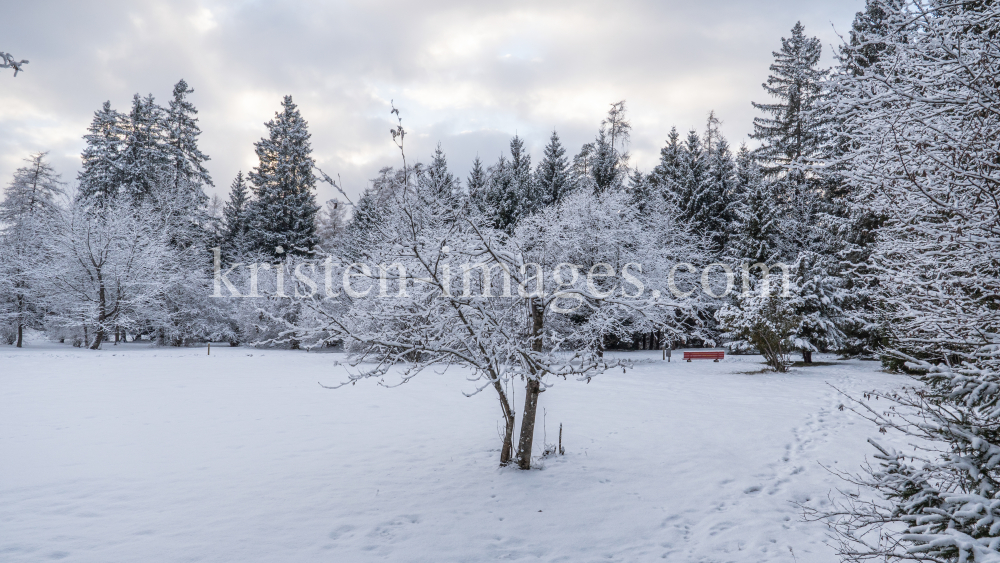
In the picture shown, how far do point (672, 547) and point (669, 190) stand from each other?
24424mm

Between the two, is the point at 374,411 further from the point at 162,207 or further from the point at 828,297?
the point at 162,207

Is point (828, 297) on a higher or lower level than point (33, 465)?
higher

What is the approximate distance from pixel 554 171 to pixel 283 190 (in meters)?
18.1

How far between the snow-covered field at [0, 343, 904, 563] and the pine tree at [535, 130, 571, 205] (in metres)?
18.5

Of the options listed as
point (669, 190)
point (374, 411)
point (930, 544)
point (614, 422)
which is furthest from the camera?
point (669, 190)

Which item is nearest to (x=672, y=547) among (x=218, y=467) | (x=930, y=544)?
(x=930, y=544)

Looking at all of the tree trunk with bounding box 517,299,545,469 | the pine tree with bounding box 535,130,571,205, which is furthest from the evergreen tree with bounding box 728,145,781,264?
the tree trunk with bounding box 517,299,545,469

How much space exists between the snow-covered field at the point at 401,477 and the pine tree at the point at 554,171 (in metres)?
18.5

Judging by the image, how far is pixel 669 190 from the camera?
26.3 meters

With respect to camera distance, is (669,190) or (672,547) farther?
(669,190)

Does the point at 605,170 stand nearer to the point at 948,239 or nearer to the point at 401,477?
the point at 401,477

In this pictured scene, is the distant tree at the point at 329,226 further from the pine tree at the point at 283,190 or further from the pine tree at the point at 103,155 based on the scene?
the pine tree at the point at 103,155

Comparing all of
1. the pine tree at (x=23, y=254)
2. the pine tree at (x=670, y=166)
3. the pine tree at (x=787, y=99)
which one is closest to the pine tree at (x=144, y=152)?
the pine tree at (x=23, y=254)

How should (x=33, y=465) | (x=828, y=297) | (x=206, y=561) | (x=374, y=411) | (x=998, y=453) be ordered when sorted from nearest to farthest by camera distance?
(x=998, y=453), (x=206, y=561), (x=33, y=465), (x=374, y=411), (x=828, y=297)
